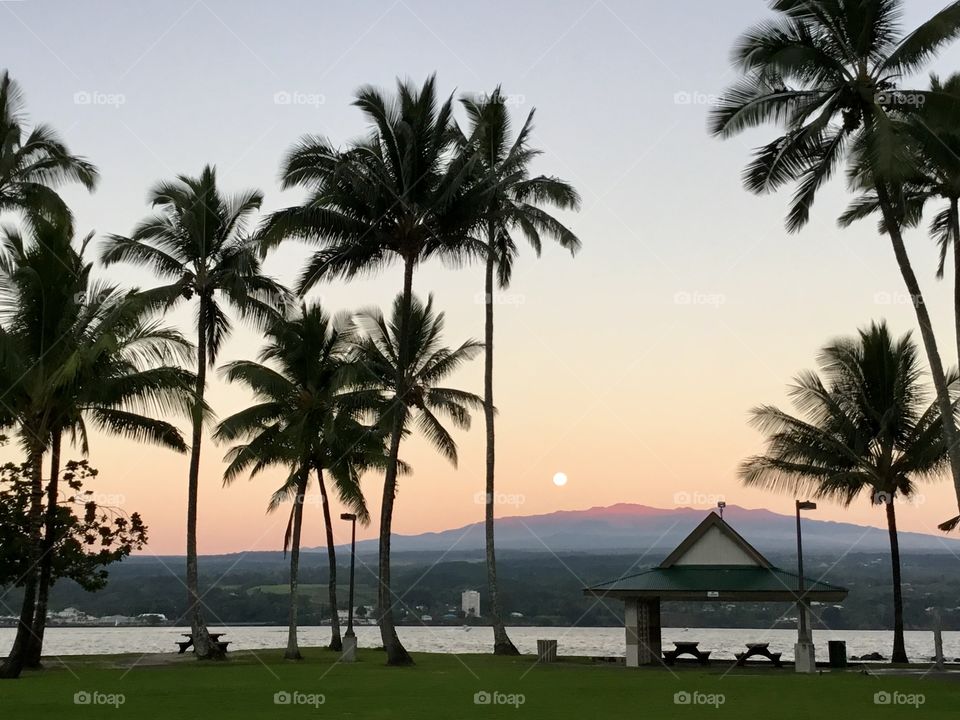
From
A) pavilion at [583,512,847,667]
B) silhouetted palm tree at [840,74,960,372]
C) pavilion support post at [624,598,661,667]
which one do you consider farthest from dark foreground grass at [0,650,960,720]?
silhouetted palm tree at [840,74,960,372]

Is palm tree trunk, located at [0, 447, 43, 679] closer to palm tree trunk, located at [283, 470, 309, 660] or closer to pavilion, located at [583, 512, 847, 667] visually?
palm tree trunk, located at [283, 470, 309, 660]

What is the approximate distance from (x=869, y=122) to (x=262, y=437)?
879 inches

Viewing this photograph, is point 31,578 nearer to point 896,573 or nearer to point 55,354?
point 55,354

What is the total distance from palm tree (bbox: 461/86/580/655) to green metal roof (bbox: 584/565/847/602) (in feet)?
16.5

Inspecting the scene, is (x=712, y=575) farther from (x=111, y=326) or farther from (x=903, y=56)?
(x=111, y=326)

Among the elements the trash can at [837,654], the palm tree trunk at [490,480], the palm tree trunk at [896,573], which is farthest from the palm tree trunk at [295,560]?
the palm tree trunk at [896,573]

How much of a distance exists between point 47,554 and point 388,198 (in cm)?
1347

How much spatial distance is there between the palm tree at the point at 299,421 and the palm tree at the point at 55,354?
8.11 m

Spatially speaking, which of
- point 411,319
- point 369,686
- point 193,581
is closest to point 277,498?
point 193,581

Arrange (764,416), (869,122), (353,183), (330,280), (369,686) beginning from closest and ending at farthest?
(369,686) → (869,122) → (353,183) → (330,280) → (764,416)

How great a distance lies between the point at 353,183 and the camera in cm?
3103

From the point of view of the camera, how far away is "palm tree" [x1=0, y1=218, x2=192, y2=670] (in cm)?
2508

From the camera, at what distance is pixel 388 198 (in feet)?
103

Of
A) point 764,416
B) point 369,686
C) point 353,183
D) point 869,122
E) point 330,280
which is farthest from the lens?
point 764,416
